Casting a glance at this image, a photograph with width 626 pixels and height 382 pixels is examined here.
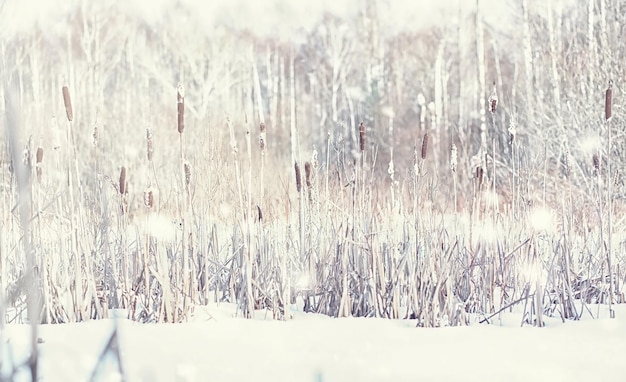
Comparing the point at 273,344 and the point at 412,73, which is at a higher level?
the point at 412,73

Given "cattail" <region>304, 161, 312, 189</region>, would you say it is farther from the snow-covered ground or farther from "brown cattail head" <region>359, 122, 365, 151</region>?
the snow-covered ground

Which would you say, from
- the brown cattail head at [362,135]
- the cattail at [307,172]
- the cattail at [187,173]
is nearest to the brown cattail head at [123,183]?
the cattail at [187,173]

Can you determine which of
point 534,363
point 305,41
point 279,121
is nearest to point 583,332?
point 534,363

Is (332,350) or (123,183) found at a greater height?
(123,183)

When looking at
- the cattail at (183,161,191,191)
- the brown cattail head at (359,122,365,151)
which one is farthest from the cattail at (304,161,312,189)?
the cattail at (183,161,191,191)

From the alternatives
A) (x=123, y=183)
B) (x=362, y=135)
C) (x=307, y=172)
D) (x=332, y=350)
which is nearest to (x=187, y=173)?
A: (x=123, y=183)

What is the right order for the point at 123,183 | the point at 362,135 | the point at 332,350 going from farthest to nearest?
the point at 123,183
the point at 362,135
the point at 332,350

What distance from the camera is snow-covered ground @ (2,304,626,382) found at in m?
1.75

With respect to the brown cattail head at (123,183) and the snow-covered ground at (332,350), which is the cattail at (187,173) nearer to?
the brown cattail head at (123,183)

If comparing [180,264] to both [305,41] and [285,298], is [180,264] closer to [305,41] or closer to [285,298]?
[285,298]

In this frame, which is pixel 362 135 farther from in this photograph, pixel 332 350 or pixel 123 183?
pixel 123 183

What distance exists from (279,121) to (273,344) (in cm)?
2002

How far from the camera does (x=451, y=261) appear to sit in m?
2.57

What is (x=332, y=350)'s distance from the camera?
6.60ft
